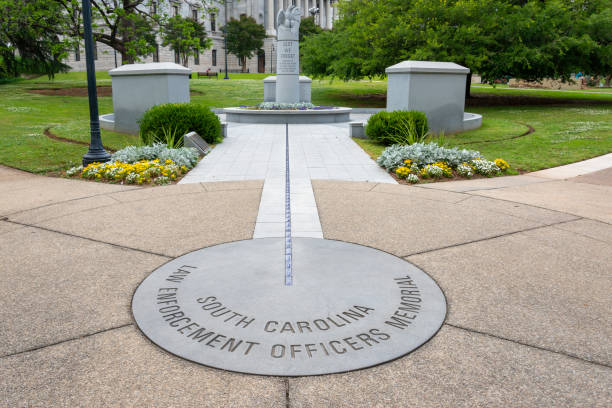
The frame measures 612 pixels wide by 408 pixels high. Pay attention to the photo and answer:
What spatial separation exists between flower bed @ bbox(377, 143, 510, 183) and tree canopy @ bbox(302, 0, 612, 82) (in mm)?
13763

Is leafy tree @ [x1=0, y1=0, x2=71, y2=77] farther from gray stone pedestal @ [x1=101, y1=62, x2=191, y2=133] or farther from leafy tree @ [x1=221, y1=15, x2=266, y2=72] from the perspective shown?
leafy tree @ [x1=221, y1=15, x2=266, y2=72]

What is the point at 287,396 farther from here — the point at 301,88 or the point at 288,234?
the point at 301,88

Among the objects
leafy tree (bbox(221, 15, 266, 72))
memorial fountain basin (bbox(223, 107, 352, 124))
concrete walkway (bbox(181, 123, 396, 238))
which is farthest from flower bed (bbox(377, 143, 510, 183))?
leafy tree (bbox(221, 15, 266, 72))

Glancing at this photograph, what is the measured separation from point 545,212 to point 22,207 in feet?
23.8

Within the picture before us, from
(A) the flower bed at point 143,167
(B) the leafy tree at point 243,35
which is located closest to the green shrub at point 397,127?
(A) the flower bed at point 143,167

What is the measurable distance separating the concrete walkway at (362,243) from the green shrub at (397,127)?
4.08 m

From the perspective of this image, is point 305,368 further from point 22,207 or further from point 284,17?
point 284,17

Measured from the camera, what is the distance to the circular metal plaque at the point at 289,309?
302 centimetres

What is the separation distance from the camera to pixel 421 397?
8.73 feet

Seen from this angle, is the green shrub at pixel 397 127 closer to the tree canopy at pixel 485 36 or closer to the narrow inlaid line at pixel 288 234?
the narrow inlaid line at pixel 288 234

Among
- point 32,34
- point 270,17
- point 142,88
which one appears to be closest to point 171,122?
point 142,88

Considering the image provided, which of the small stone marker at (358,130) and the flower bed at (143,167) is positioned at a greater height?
the small stone marker at (358,130)

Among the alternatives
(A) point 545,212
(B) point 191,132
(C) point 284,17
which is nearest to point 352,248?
(A) point 545,212

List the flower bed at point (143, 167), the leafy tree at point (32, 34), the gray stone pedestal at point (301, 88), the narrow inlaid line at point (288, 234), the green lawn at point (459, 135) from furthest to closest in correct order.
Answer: the leafy tree at point (32, 34), the gray stone pedestal at point (301, 88), the green lawn at point (459, 135), the flower bed at point (143, 167), the narrow inlaid line at point (288, 234)
